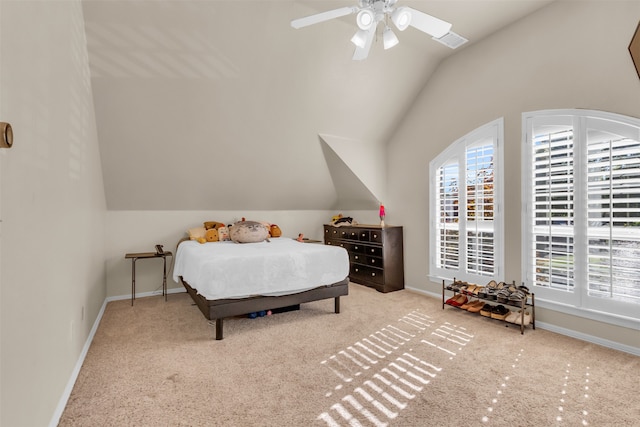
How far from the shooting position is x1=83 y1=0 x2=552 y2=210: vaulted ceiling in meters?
3.18

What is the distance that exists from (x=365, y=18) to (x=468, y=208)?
9.08 feet

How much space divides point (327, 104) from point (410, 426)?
3725 mm

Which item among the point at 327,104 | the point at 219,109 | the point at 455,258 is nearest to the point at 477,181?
the point at 455,258

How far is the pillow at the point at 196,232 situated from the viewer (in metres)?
4.74

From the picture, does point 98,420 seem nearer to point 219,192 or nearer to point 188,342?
point 188,342

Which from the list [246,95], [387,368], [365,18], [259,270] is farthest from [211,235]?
[365,18]

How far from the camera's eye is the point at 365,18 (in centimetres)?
213

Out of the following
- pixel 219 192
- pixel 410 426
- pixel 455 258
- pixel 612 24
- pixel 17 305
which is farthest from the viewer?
pixel 219 192

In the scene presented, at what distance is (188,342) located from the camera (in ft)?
10.0

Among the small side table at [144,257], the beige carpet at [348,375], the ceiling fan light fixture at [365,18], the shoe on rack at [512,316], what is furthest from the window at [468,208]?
the small side table at [144,257]

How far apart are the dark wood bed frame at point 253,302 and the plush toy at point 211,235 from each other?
41.5 inches

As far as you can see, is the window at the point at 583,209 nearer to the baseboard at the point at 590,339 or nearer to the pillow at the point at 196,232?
the baseboard at the point at 590,339

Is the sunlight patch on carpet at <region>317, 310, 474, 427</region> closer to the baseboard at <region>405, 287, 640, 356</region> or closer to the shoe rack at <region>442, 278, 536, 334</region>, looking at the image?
the shoe rack at <region>442, 278, 536, 334</region>

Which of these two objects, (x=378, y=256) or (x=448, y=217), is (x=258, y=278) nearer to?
(x=378, y=256)
